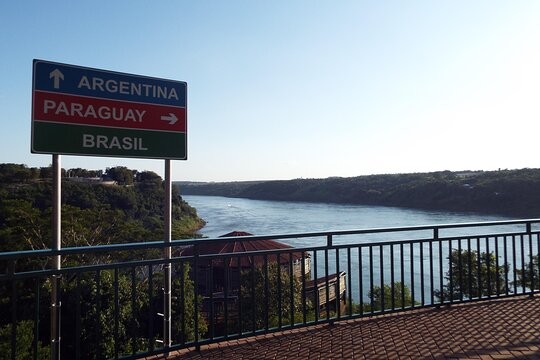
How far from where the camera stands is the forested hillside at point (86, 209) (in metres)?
22.5

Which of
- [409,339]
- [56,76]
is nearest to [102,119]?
[56,76]

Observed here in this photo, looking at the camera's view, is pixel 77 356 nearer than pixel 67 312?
Yes

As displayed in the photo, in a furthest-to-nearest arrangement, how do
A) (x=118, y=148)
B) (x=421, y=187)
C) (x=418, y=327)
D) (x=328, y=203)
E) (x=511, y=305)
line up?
1. (x=328, y=203)
2. (x=421, y=187)
3. (x=511, y=305)
4. (x=418, y=327)
5. (x=118, y=148)

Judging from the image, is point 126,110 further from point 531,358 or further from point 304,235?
point 531,358

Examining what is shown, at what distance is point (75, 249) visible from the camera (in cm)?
291

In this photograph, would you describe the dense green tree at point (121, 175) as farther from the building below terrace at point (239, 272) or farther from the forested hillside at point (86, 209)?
the building below terrace at point (239, 272)

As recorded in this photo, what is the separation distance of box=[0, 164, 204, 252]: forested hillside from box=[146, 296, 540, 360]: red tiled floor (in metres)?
20.2

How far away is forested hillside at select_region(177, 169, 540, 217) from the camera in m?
57.5

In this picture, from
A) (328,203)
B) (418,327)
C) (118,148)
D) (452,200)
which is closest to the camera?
(118,148)

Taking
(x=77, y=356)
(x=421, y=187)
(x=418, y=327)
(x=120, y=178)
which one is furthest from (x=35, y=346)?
(x=421, y=187)

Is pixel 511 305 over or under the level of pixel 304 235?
under

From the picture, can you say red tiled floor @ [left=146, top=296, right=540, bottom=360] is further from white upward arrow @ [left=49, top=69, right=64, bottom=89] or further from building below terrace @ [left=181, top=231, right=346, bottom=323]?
white upward arrow @ [left=49, top=69, right=64, bottom=89]

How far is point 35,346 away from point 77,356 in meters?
0.28

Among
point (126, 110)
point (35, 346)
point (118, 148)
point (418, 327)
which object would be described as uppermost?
point (126, 110)
